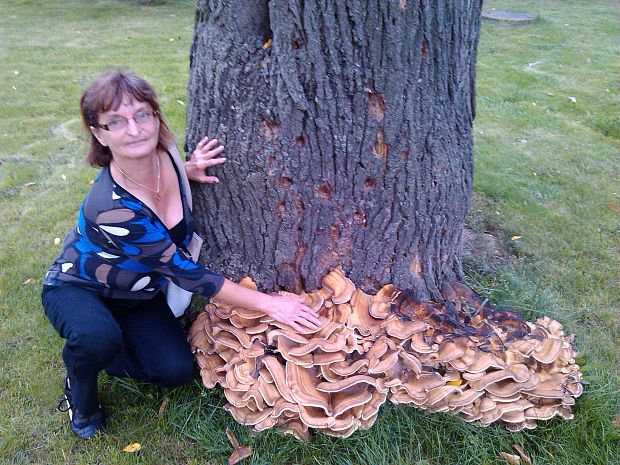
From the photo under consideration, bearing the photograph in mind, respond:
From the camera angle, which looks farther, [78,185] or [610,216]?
[78,185]

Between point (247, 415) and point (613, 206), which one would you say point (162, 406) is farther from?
point (613, 206)

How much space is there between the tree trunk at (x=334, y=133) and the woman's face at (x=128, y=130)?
0.39m

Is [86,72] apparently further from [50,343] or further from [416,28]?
[416,28]

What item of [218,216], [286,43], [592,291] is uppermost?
[286,43]

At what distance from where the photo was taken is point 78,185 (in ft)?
17.2

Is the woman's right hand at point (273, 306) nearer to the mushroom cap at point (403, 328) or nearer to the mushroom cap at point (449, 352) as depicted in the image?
the mushroom cap at point (403, 328)

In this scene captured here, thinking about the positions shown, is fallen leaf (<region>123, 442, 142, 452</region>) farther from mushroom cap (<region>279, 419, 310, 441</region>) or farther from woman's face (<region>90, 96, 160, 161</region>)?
woman's face (<region>90, 96, 160, 161</region>)

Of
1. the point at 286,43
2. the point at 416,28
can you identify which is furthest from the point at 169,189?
the point at 416,28

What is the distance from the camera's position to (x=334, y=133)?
2.50m

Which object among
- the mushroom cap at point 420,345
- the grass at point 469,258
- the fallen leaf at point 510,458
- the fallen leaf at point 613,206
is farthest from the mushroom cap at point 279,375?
the fallen leaf at point 613,206

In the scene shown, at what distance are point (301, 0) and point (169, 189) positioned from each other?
1.11 m

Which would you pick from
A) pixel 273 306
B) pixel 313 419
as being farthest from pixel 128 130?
pixel 313 419

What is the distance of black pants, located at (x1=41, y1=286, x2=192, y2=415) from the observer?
8.21 feet

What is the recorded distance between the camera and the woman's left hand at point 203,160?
2650 mm
